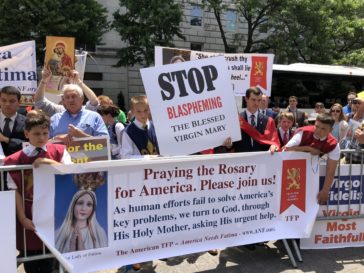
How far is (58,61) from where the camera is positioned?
652cm

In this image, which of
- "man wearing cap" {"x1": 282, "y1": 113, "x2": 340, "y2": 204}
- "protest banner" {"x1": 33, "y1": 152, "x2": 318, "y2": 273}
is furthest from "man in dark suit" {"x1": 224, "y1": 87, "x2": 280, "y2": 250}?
"protest banner" {"x1": 33, "y1": 152, "x2": 318, "y2": 273}

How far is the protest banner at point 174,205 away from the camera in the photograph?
3.59 m

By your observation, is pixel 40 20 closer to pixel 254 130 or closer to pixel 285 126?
pixel 285 126

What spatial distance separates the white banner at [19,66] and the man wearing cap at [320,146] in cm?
403

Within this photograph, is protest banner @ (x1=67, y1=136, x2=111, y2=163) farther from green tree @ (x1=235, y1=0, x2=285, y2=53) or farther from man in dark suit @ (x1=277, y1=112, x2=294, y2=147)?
green tree @ (x1=235, y1=0, x2=285, y2=53)

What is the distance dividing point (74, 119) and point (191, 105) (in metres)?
1.29

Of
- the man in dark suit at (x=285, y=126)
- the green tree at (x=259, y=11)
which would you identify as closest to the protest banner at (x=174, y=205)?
the man in dark suit at (x=285, y=126)

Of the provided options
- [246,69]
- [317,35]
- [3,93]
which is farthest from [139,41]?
[3,93]

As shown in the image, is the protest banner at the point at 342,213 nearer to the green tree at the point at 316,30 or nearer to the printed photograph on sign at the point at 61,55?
the printed photograph on sign at the point at 61,55

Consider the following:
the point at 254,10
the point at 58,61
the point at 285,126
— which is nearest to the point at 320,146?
the point at 285,126

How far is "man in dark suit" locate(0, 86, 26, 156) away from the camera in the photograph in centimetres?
445

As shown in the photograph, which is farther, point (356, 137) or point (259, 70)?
point (259, 70)

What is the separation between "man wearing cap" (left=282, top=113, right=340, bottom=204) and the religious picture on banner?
6.71 feet

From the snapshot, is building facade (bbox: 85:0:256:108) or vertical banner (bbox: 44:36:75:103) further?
building facade (bbox: 85:0:256:108)
